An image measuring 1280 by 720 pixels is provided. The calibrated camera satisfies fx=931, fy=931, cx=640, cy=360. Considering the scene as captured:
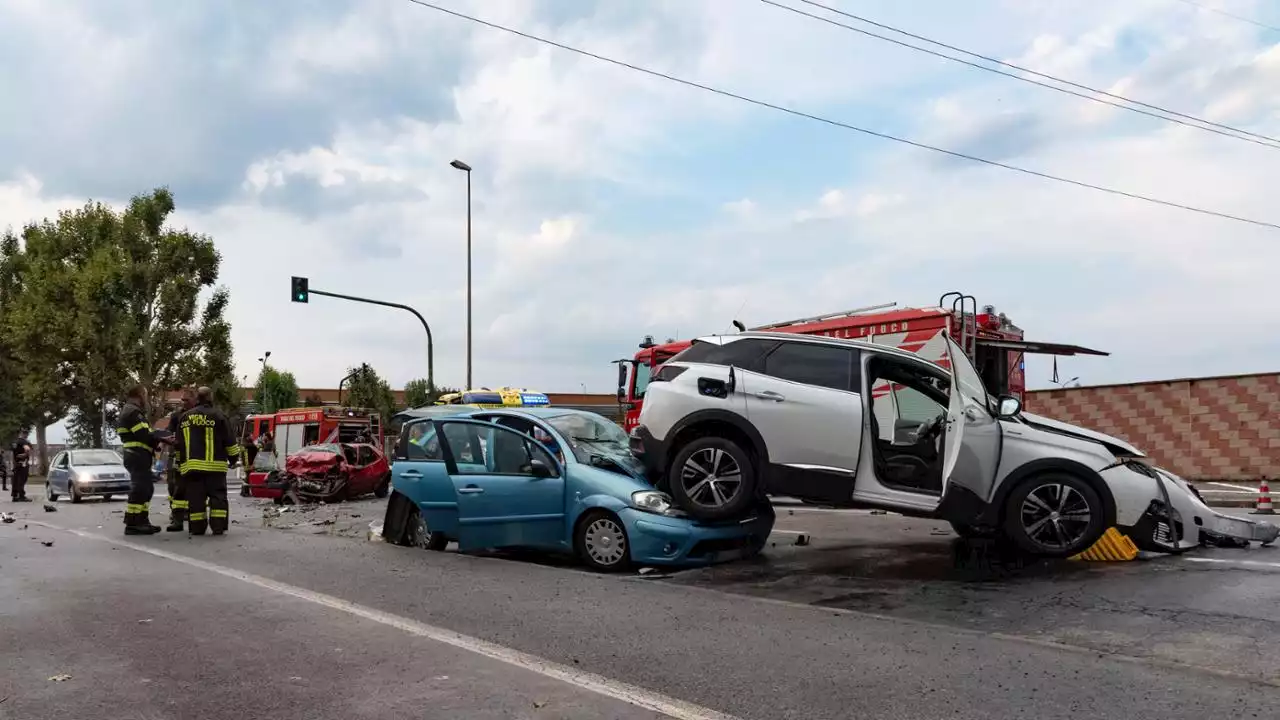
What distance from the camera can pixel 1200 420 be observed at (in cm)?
1814

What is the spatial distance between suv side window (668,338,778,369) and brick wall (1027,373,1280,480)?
1379cm

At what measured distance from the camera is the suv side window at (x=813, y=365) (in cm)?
789

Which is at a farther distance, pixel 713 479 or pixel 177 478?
pixel 177 478

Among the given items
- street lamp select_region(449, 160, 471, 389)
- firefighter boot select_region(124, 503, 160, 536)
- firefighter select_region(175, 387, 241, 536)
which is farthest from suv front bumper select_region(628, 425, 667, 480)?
street lamp select_region(449, 160, 471, 389)

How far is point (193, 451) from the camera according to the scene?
1119 centimetres

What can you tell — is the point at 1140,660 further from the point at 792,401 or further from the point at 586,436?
the point at 586,436

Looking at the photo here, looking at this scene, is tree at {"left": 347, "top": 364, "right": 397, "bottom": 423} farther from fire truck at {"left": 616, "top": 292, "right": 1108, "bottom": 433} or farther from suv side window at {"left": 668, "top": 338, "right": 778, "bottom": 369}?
suv side window at {"left": 668, "top": 338, "right": 778, "bottom": 369}

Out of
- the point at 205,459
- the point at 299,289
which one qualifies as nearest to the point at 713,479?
the point at 205,459

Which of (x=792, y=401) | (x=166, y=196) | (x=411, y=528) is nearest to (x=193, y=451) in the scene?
(x=411, y=528)

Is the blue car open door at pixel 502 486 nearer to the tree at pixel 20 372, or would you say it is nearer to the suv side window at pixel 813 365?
the suv side window at pixel 813 365

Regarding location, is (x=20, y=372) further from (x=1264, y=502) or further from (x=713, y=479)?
(x=1264, y=502)

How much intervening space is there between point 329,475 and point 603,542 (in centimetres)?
1212

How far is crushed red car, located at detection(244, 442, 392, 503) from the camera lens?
18.7 metres

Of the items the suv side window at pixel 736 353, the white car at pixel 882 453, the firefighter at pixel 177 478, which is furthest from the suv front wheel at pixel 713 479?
the firefighter at pixel 177 478
